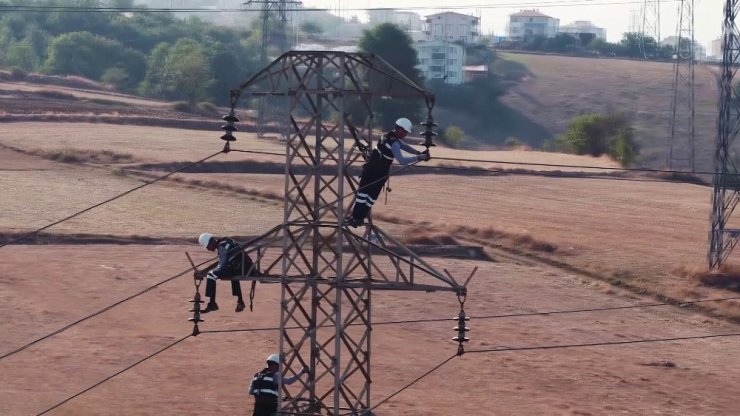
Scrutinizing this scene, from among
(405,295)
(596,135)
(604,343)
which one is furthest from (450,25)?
(604,343)

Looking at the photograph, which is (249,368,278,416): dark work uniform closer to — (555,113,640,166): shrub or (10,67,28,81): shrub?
(555,113,640,166): shrub

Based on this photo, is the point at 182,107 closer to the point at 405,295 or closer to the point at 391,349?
the point at 405,295

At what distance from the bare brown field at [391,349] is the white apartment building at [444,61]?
8540 cm

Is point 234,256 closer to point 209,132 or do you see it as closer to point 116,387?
point 116,387

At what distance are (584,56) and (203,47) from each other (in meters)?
54.8

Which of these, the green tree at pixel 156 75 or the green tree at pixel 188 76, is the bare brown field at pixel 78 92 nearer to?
the green tree at pixel 188 76

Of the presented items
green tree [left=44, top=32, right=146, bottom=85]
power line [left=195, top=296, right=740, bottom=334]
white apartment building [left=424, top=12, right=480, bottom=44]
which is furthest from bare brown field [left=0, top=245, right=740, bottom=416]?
white apartment building [left=424, top=12, right=480, bottom=44]

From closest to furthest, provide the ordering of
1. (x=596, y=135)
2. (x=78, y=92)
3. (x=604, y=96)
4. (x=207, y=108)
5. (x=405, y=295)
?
Result: (x=405, y=295) < (x=596, y=135) < (x=207, y=108) < (x=78, y=92) < (x=604, y=96)

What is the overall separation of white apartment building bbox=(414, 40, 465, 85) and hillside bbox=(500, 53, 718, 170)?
6.28 m

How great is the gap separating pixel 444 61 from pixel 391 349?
319 feet

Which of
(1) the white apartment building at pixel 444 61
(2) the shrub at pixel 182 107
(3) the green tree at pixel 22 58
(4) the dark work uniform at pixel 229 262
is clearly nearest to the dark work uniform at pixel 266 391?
(4) the dark work uniform at pixel 229 262

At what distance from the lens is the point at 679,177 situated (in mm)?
68438

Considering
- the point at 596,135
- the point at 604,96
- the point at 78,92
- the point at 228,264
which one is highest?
the point at 78,92

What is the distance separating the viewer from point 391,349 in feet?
104
